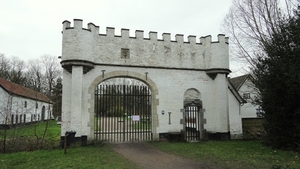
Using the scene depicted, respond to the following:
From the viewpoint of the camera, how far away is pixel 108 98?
1223 cm

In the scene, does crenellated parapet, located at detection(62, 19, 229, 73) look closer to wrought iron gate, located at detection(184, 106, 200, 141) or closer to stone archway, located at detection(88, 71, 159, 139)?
stone archway, located at detection(88, 71, 159, 139)

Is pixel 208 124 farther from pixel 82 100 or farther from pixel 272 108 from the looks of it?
pixel 82 100

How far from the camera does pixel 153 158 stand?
828 cm

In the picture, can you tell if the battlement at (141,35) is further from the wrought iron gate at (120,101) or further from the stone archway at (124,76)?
the wrought iron gate at (120,101)

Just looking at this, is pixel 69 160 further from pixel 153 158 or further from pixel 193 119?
pixel 193 119

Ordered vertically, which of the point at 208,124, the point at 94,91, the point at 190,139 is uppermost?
the point at 94,91

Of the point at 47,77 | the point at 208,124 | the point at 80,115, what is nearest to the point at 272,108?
the point at 208,124

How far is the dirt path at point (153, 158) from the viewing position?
7.07 meters

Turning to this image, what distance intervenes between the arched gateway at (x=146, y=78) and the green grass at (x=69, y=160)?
6.33ft

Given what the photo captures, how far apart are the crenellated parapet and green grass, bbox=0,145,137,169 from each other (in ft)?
14.3

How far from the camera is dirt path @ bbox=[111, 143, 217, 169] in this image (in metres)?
7.07

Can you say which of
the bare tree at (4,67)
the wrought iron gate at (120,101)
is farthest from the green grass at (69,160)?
the bare tree at (4,67)

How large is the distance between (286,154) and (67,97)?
994 centimetres

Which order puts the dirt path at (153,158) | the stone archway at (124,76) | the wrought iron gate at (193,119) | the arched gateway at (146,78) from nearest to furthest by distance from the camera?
the dirt path at (153,158) < the arched gateway at (146,78) < the stone archway at (124,76) < the wrought iron gate at (193,119)
